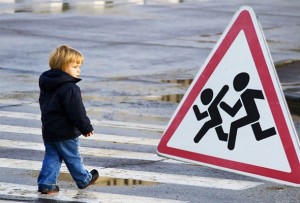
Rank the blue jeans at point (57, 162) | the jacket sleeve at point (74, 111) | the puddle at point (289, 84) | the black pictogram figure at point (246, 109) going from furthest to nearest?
the puddle at point (289, 84)
the blue jeans at point (57, 162)
the jacket sleeve at point (74, 111)
the black pictogram figure at point (246, 109)

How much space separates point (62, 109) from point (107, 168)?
1.46 m

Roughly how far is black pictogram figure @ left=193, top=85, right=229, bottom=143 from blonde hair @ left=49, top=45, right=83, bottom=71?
123 inches

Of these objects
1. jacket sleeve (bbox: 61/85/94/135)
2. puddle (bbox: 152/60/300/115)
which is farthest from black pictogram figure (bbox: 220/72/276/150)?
puddle (bbox: 152/60/300/115)

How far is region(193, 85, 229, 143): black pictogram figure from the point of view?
624 centimetres

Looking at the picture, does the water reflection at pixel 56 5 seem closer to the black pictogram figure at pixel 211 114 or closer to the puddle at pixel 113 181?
the puddle at pixel 113 181

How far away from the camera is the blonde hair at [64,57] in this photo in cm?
932

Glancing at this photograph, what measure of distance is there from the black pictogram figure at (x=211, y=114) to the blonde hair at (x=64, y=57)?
3130mm

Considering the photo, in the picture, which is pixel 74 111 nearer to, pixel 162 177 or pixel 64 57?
pixel 64 57

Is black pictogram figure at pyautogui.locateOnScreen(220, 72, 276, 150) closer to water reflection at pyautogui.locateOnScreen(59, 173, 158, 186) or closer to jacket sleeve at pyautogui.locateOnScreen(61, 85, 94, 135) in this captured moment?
jacket sleeve at pyautogui.locateOnScreen(61, 85, 94, 135)

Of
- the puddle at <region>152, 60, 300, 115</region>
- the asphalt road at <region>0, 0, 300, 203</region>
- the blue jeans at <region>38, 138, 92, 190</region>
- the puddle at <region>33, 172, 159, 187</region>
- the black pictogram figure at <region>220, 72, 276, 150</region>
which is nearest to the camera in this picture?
the black pictogram figure at <region>220, 72, 276, 150</region>

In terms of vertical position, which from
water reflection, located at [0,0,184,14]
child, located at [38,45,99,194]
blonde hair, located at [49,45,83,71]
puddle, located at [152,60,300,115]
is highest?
blonde hair, located at [49,45,83,71]

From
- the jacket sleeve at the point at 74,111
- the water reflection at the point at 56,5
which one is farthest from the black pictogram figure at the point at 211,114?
the water reflection at the point at 56,5

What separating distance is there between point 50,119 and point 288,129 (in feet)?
11.6

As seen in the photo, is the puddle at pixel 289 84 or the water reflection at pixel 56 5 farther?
the water reflection at pixel 56 5
